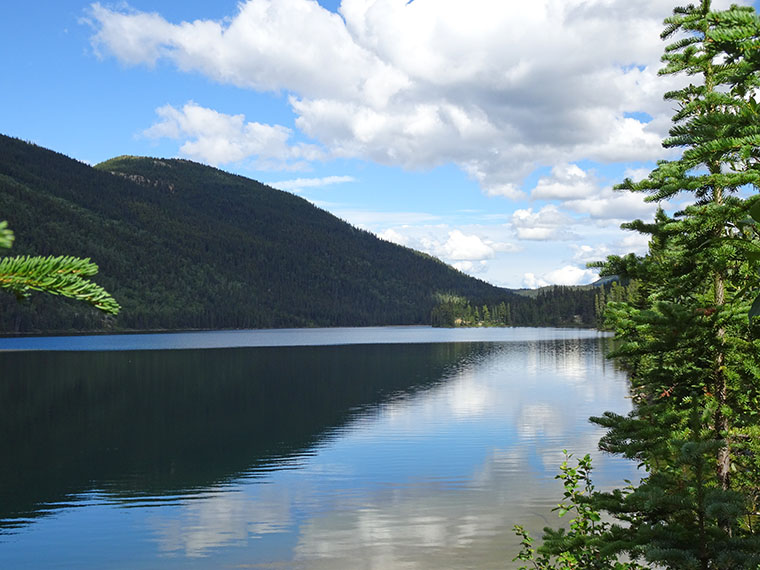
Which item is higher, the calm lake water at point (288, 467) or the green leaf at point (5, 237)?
the green leaf at point (5, 237)

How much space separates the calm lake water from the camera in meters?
28.0

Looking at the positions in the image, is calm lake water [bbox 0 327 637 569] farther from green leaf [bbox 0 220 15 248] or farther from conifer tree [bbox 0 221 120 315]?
green leaf [bbox 0 220 15 248]

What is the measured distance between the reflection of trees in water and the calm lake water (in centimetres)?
29

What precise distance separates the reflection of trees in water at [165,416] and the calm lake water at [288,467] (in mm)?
286

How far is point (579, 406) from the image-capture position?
216 feet

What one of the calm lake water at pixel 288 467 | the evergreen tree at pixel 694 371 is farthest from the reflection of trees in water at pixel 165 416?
the evergreen tree at pixel 694 371

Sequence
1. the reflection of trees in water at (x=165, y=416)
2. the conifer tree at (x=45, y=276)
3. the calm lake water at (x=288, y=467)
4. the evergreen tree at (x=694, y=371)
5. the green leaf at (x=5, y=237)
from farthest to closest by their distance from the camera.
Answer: the reflection of trees in water at (x=165, y=416) < the calm lake water at (x=288, y=467) < the evergreen tree at (x=694, y=371) < the conifer tree at (x=45, y=276) < the green leaf at (x=5, y=237)

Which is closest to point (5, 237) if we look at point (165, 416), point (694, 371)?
point (694, 371)

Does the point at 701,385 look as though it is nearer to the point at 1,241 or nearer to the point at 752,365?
the point at 752,365

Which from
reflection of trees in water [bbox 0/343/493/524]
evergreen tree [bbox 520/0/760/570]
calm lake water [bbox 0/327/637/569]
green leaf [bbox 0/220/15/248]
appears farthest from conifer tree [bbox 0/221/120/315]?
reflection of trees in water [bbox 0/343/493/524]

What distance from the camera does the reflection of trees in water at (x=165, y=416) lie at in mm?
42375

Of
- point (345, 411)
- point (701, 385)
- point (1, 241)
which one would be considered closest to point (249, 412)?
point (345, 411)

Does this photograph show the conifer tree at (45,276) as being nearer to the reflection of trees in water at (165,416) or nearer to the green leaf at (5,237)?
the green leaf at (5,237)

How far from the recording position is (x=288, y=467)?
43719mm
